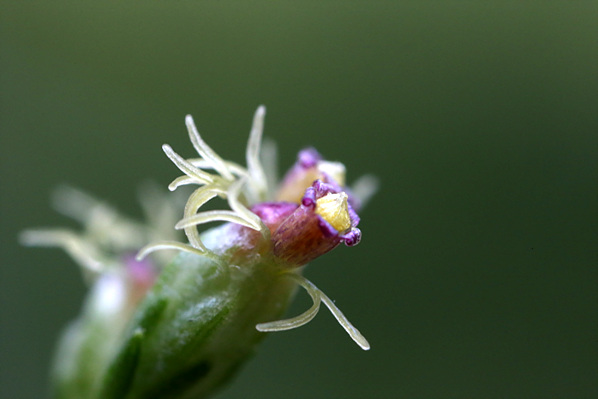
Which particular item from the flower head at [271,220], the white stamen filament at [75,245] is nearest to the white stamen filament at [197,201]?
the flower head at [271,220]

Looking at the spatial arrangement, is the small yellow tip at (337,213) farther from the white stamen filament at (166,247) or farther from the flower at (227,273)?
the white stamen filament at (166,247)

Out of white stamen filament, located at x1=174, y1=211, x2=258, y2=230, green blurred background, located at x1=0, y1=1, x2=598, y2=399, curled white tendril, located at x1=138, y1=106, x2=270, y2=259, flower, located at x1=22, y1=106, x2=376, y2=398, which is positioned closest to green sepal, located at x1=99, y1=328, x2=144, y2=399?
flower, located at x1=22, y1=106, x2=376, y2=398

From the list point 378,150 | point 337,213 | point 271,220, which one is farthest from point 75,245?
point 378,150

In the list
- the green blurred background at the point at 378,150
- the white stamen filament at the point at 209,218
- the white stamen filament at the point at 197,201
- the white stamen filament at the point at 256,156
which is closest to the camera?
the white stamen filament at the point at 209,218

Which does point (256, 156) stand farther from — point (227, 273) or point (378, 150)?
point (378, 150)

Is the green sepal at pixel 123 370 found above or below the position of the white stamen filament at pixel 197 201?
below

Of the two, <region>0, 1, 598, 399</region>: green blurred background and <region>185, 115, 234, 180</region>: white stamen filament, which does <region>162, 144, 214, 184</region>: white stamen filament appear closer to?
<region>185, 115, 234, 180</region>: white stamen filament
